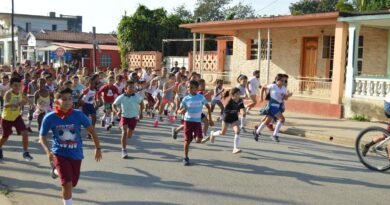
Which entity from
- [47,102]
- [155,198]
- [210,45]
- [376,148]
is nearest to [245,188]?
[155,198]

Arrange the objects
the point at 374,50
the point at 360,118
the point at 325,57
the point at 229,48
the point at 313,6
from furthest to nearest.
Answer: the point at 313,6
the point at 229,48
the point at 325,57
the point at 374,50
the point at 360,118

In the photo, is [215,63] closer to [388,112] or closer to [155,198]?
[388,112]

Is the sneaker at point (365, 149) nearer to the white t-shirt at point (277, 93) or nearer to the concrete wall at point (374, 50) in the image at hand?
the white t-shirt at point (277, 93)

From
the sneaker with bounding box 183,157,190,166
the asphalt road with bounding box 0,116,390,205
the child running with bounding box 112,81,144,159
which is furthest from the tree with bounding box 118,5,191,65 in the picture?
the sneaker with bounding box 183,157,190,166

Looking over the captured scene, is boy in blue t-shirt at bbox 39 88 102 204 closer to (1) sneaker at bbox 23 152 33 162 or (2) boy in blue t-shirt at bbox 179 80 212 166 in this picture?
(2) boy in blue t-shirt at bbox 179 80 212 166

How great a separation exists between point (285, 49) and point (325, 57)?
207 centimetres

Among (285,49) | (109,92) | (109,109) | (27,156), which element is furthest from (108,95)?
(285,49)

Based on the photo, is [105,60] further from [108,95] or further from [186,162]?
[186,162]

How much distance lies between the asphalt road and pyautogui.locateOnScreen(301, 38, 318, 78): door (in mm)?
9487

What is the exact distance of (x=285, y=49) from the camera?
21.1 meters

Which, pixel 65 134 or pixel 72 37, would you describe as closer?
pixel 65 134

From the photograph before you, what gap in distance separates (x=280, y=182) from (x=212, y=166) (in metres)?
1.52

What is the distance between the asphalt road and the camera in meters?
6.54

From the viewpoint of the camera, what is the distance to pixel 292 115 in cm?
1700
